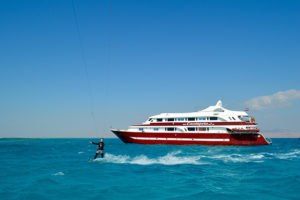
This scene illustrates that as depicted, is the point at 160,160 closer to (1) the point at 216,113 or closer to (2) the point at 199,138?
(2) the point at 199,138

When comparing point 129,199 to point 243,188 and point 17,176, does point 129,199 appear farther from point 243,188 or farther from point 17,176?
point 17,176

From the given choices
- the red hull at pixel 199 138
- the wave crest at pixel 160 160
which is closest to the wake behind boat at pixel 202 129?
the red hull at pixel 199 138

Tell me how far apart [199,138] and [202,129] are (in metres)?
1.94

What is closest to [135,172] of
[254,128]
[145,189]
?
[145,189]

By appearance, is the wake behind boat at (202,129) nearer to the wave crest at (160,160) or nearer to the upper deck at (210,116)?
the upper deck at (210,116)

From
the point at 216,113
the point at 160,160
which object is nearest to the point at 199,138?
the point at 216,113

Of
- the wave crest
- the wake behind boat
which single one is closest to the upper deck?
the wake behind boat

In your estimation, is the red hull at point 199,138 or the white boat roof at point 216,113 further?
the white boat roof at point 216,113

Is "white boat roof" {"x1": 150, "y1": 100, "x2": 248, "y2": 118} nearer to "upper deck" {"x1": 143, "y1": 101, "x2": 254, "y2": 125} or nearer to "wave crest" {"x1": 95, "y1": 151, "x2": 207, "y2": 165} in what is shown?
"upper deck" {"x1": 143, "y1": 101, "x2": 254, "y2": 125}

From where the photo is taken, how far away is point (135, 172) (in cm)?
1580

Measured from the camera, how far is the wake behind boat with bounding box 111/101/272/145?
4266cm

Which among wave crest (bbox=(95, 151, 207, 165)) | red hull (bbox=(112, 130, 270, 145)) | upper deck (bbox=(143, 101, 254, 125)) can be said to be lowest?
wave crest (bbox=(95, 151, 207, 165))

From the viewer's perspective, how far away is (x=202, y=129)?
44188 millimetres

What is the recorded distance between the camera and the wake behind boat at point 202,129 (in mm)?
42656
